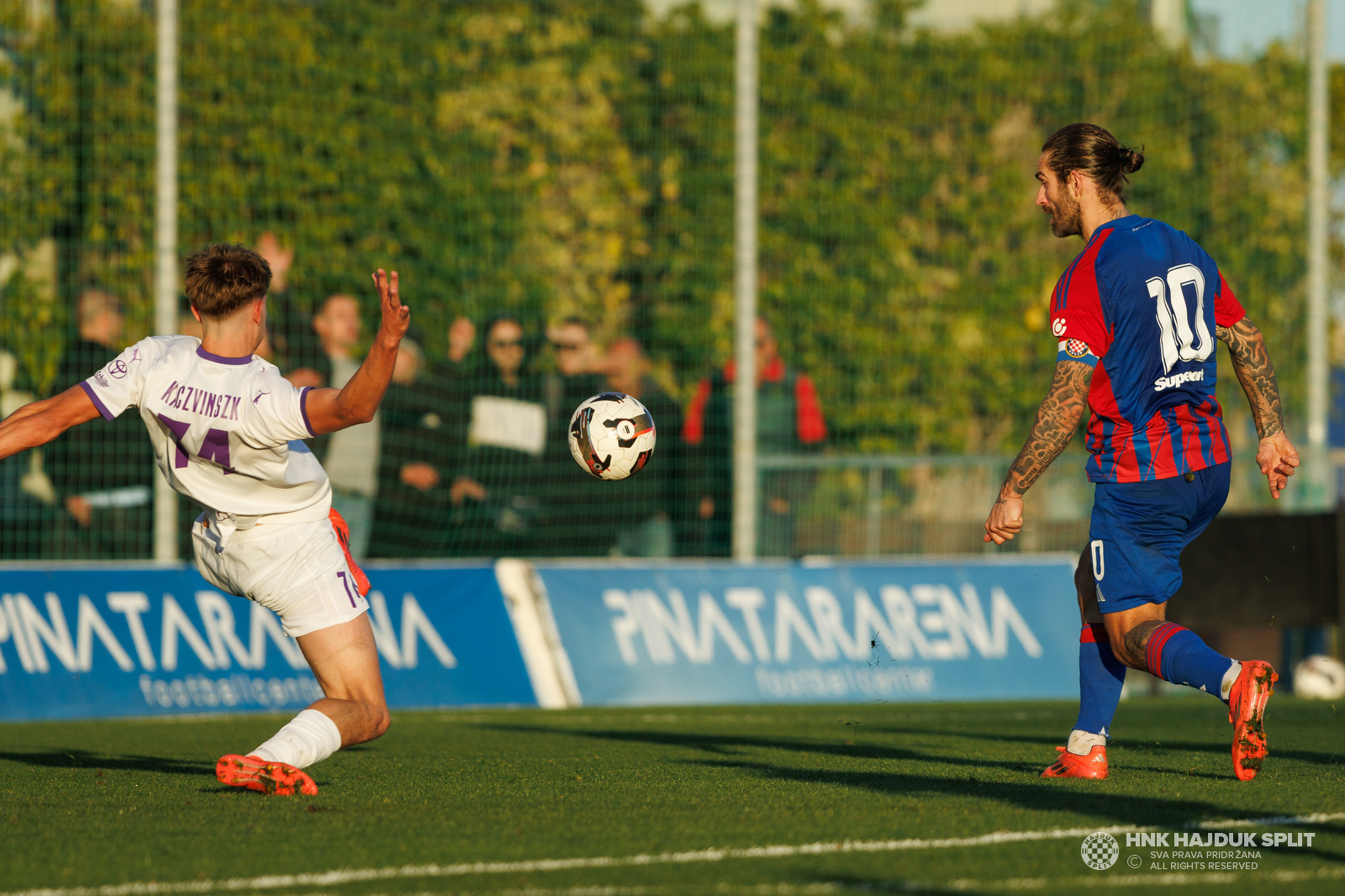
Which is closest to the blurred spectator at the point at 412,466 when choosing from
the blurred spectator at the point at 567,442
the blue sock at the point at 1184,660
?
the blurred spectator at the point at 567,442

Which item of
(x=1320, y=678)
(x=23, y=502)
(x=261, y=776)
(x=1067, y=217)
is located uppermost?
(x=1067, y=217)

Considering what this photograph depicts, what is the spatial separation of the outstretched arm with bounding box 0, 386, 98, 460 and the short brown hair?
0.47 metres

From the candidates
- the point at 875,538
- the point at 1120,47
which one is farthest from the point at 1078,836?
the point at 1120,47

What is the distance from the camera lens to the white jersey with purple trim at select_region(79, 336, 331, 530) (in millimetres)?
5059

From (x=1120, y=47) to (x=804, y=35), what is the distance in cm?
335

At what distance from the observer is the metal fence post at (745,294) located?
40.5 feet

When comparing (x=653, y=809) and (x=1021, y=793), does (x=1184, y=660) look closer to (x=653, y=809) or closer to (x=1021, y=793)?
(x=1021, y=793)

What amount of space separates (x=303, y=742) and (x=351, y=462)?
6.58 m

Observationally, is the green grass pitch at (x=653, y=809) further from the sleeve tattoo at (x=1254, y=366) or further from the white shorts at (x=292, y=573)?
the sleeve tattoo at (x=1254, y=366)

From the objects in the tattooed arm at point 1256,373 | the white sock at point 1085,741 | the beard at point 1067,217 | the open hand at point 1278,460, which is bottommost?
the white sock at point 1085,741

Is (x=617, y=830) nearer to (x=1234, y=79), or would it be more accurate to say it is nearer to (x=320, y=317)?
(x=320, y=317)

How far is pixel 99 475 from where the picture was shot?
443 inches

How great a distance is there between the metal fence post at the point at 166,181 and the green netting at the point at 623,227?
570 millimetres

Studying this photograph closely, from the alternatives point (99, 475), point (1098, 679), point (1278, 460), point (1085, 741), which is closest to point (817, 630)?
point (99, 475)
